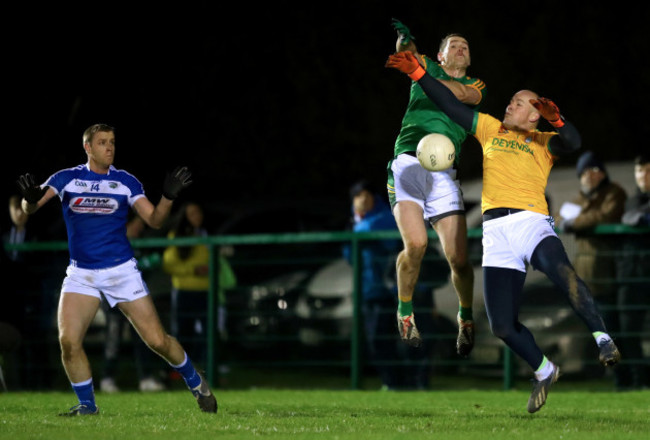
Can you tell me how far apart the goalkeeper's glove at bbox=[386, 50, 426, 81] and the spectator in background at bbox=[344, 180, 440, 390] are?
479cm

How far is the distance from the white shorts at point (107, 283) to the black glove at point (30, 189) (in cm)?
63

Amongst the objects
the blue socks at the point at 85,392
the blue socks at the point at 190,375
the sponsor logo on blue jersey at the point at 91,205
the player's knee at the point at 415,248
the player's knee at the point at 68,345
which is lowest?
the blue socks at the point at 85,392

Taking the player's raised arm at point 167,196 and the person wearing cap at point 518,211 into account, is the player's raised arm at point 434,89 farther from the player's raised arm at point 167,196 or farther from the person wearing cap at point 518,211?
the player's raised arm at point 167,196

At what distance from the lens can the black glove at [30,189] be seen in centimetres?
1028

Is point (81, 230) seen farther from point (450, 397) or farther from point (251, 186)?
point (251, 186)

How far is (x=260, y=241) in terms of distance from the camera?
1517 centimetres

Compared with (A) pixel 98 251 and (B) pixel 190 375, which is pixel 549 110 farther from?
(A) pixel 98 251

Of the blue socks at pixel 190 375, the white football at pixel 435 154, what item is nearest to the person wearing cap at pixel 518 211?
the white football at pixel 435 154

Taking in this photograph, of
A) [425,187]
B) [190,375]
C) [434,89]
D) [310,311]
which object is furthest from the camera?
[310,311]

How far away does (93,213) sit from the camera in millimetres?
10484

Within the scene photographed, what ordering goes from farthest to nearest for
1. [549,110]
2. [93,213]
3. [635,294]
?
[635,294]
[93,213]
[549,110]

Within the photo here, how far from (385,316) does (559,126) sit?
5.13 meters

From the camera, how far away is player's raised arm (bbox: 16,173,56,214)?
33.7 feet

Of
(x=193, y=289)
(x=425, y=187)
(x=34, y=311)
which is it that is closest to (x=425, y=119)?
(x=425, y=187)
